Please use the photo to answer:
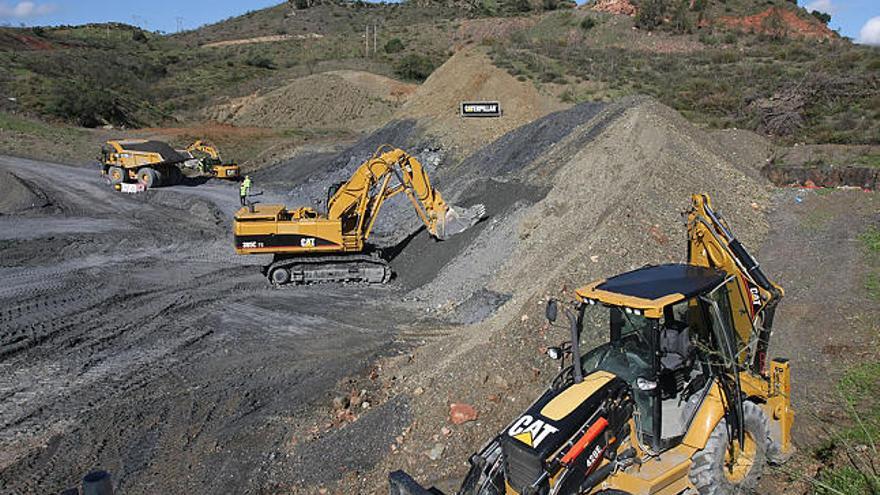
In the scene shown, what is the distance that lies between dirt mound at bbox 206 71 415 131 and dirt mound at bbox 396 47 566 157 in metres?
12.0

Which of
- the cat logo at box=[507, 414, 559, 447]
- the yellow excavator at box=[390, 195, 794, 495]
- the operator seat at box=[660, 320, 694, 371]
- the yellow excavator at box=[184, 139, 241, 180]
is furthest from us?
the yellow excavator at box=[184, 139, 241, 180]

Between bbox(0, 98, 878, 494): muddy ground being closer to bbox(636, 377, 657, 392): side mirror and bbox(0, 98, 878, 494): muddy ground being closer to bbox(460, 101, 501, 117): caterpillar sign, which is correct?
bbox(636, 377, 657, 392): side mirror

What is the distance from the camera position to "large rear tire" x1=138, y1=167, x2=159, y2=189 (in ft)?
92.7

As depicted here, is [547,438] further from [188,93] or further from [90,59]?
[90,59]

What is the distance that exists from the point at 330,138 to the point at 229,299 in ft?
78.7

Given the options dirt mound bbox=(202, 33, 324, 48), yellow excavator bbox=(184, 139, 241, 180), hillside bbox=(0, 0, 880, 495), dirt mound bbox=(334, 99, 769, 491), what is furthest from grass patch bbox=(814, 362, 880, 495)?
dirt mound bbox=(202, 33, 324, 48)

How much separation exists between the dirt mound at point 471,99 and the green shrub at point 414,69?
63.1 ft

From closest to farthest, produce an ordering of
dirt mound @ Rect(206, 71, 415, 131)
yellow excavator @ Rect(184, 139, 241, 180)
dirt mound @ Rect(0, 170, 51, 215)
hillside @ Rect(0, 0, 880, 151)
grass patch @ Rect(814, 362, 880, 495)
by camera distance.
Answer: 1. grass patch @ Rect(814, 362, 880, 495)
2. dirt mound @ Rect(0, 170, 51, 215)
3. hillside @ Rect(0, 0, 880, 151)
4. yellow excavator @ Rect(184, 139, 241, 180)
5. dirt mound @ Rect(206, 71, 415, 131)

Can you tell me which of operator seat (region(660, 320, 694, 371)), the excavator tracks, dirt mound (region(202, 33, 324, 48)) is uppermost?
dirt mound (region(202, 33, 324, 48))

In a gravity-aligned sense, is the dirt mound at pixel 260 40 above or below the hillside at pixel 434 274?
above

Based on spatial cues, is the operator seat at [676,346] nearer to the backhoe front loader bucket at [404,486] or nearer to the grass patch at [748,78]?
the backhoe front loader bucket at [404,486]

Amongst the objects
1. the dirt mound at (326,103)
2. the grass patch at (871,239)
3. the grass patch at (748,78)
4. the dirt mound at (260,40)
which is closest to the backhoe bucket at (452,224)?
the grass patch at (871,239)

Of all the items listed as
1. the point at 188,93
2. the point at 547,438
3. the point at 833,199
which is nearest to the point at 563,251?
the point at 833,199

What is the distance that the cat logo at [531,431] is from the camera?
506 centimetres
